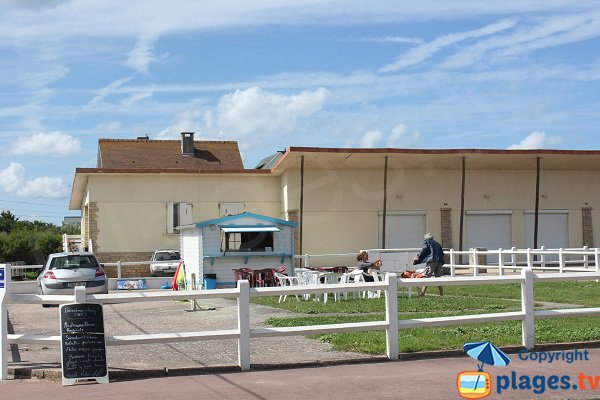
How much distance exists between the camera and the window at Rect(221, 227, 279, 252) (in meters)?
26.4

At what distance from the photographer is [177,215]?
126 ft

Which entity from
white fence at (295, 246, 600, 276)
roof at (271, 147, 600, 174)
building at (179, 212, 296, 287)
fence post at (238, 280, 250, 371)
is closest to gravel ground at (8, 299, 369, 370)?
fence post at (238, 280, 250, 371)

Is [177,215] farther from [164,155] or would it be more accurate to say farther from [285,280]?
[285,280]

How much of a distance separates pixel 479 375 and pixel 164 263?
79.5ft

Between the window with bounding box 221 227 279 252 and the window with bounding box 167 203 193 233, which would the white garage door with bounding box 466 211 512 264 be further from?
the window with bounding box 221 227 279 252

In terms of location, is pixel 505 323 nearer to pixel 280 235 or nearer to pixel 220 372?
pixel 220 372

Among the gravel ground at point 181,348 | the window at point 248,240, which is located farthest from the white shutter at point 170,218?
the gravel ground at point 181,348

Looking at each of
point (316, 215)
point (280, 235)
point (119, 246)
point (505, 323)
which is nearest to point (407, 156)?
point (316, 215)

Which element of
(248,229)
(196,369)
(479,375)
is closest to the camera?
(479,375)

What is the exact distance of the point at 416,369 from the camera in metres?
10.4

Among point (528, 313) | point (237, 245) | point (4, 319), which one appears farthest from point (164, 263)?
point (528, 313)

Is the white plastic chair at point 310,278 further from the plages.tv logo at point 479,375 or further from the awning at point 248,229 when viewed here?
the plages.tv logo at point 479,375

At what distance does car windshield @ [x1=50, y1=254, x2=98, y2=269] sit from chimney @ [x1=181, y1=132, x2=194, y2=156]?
90.7 feet

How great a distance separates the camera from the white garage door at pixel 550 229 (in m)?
38.9
